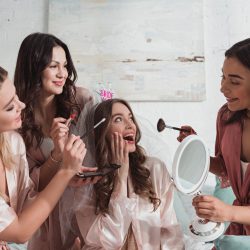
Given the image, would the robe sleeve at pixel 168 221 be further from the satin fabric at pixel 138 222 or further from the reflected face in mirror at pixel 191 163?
the reflected face in mirror at pixel 191 163

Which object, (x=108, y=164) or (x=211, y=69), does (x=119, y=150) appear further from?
(x=211, y=69)

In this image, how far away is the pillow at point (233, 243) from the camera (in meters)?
1.11

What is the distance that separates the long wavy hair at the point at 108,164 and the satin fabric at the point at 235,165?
0.24 m

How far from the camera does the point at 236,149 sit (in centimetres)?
Answer: 121

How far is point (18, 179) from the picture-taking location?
118 cm

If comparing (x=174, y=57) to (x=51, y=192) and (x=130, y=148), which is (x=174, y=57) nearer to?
(x=130, y=148)

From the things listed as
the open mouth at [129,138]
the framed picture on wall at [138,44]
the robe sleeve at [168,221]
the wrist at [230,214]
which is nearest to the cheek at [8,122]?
the open mouth at [129,138]

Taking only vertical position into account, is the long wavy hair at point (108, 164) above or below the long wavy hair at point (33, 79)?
below

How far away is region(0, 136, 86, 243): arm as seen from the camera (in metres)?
1.02

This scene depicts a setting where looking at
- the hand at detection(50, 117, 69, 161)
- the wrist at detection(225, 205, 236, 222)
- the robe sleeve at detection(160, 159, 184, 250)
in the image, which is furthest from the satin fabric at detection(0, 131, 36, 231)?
the wrist at detection(225, 205, 236, 222)

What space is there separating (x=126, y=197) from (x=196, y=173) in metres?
0.27

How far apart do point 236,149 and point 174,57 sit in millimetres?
1011

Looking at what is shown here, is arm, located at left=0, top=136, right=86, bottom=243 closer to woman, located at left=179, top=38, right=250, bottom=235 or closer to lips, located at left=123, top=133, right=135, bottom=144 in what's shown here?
lips, located at left=123, top=133, right=135, bottom=144

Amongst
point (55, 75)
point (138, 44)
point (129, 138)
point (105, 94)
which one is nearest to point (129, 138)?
point (129, 138)
